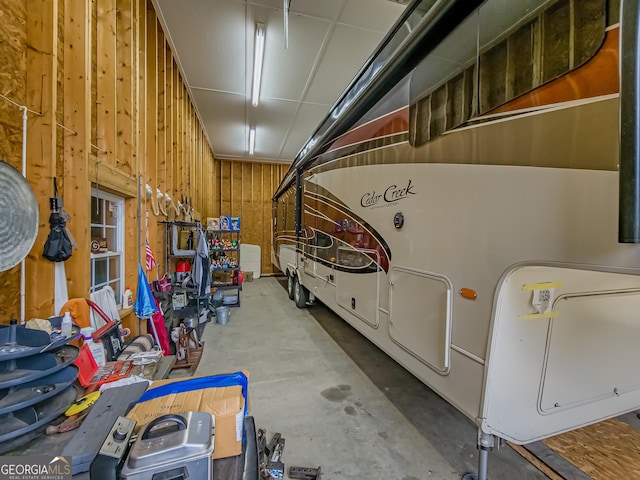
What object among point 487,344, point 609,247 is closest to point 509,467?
point 487,344

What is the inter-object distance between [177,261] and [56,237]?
11.7ft

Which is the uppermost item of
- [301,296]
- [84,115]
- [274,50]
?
[274,50]

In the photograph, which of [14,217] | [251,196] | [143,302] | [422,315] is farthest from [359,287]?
A: [251,196]

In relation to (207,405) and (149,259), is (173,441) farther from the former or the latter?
(149,259)

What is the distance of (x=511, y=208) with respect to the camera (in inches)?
52.2

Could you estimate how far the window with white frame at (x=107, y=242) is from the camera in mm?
2682

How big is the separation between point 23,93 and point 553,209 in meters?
2.91

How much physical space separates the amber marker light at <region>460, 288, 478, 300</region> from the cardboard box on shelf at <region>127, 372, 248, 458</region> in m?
1.23

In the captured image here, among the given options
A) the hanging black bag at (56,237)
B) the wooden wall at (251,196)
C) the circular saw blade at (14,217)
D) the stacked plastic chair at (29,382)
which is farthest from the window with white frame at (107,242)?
the wooden wall at (251,196)

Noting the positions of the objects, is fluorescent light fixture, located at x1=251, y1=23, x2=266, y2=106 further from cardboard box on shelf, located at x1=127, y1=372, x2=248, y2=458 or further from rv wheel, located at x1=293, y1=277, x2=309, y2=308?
cardboard box on shelf, located at x1=127, y1=372, x2=248, y2=458

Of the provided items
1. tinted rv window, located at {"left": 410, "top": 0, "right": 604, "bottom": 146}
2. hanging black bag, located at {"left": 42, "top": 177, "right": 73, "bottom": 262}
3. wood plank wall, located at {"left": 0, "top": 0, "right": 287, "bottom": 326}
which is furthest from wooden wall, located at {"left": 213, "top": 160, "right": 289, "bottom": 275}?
tinted rv window, located at {"left": 410, "top": 0, "right": 604, "bottom": 146}

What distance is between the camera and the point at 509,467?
1.86 meters

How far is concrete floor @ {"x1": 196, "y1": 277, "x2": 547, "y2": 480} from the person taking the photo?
74.0 inches

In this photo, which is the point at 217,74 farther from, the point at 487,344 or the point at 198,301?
the point at 487,344
